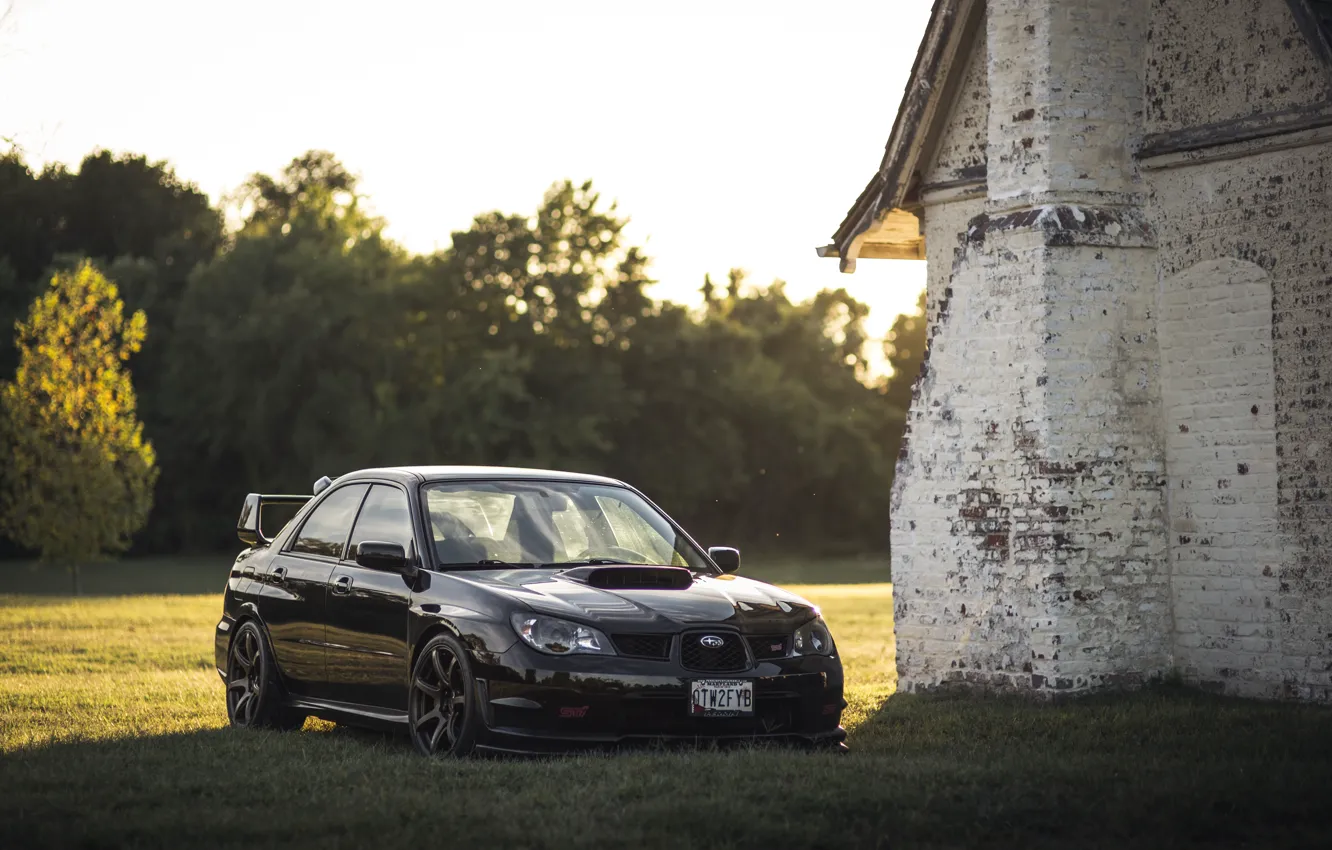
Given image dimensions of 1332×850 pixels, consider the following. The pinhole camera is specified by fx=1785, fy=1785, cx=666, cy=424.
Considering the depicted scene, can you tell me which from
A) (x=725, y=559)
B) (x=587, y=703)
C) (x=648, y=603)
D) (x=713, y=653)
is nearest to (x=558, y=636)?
(x=587, y=703)

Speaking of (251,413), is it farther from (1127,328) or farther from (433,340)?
(1127,328)

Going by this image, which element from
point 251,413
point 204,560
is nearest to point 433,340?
point 251,413

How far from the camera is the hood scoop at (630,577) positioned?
9.37 m

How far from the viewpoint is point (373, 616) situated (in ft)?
32.4

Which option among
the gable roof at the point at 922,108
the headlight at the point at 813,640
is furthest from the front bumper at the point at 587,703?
the gable roof at the point at 922,108

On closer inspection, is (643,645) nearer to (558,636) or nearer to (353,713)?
(558,636)

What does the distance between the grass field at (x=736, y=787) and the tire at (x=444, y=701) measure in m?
0.24

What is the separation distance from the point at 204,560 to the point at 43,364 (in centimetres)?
1706

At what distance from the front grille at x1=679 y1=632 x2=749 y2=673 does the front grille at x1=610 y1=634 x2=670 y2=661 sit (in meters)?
0.08

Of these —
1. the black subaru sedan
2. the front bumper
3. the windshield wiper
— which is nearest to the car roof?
the black subaru sedan

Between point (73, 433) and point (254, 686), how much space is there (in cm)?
3166

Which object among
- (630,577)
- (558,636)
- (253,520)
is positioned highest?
(253,520)

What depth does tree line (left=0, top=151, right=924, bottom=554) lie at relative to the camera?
183 feet

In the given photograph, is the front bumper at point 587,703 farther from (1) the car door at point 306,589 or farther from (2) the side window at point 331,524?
(2) the side window at point 331,524
